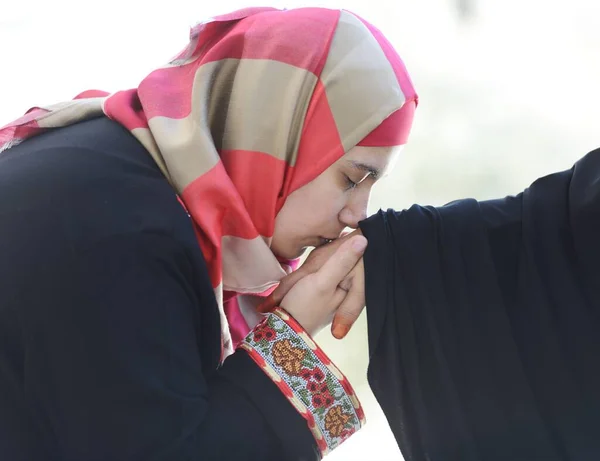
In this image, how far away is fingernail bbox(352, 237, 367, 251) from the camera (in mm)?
929

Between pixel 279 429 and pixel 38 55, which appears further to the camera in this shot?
pixel 38 55

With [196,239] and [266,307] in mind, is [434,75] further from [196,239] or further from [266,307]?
[196,239]

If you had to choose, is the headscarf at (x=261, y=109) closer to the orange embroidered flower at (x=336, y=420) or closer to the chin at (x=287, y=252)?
the chin at (x=287, y=252)

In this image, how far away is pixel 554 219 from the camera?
36.0 inches

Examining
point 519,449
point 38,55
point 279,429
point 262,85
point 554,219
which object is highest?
point 38,55

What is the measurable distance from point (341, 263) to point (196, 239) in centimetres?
22

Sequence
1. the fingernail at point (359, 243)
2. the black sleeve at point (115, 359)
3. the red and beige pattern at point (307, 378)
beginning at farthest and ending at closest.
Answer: the fingernail at point (359, 243) → the red and beige pattern at point (307, 378) → the black sleeve at point (115, 359)

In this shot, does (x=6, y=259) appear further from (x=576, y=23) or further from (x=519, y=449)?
(x=576, y=23)

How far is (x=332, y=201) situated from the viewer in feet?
3.17

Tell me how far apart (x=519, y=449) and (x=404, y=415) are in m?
0.15

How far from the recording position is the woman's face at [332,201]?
948 mm

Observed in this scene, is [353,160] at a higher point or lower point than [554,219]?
higher

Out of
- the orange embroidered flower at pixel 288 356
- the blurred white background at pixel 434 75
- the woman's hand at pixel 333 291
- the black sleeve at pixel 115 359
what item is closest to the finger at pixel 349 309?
the woman's hand at pixel 333 291

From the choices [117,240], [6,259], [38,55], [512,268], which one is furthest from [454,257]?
[38,55]
